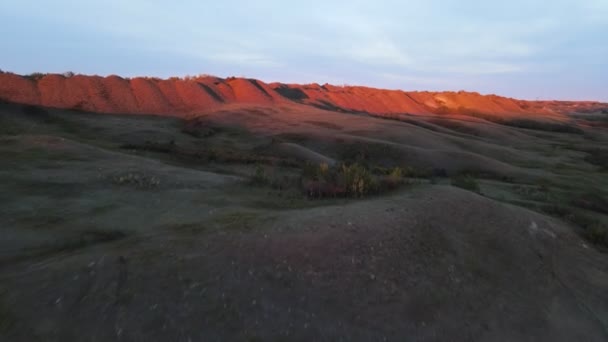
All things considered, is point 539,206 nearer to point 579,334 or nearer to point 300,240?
point 579,334

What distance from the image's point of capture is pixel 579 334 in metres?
4.59

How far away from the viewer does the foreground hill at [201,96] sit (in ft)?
106

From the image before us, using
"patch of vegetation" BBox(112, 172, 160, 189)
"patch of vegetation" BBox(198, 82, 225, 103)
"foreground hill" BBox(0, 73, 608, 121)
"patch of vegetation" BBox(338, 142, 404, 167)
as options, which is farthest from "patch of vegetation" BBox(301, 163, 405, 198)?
"patch of vegetation" BBox(198, 82, 225, 103)

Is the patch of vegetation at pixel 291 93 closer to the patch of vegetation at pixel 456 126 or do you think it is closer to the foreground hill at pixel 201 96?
the foreground hill at pixel 201 96

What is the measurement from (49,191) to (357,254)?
5.89 m

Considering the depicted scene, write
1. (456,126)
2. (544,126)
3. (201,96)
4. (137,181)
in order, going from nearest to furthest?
(137,181)
(456,126)
(201,96)
(544,126)

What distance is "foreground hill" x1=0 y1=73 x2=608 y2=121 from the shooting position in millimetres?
32250

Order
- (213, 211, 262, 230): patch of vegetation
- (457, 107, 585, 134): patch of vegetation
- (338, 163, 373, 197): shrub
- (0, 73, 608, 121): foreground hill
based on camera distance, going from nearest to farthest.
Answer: (213, 211, 262, 230): patch of vegetation
(338, 163, 373, 197): shrub
(0, 73, 608, 121): foreground hill
(457, 107, 585, 134): patch of vegetation

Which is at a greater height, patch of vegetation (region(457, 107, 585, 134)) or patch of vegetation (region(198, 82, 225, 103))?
patch of vegetation (region(198, 82, 225, 103))

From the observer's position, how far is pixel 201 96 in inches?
1609

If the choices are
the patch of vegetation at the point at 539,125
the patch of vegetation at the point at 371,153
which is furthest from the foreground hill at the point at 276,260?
the patch of vegetation at the point at 539,125

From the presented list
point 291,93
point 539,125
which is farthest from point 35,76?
point 539,125

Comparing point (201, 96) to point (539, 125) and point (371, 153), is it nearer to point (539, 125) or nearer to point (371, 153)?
point (371, 153)

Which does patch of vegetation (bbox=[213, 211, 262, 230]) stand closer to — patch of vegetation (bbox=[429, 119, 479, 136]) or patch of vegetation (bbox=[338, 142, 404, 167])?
patch of vegetation (bbox=[338, 142, 404, 167])
